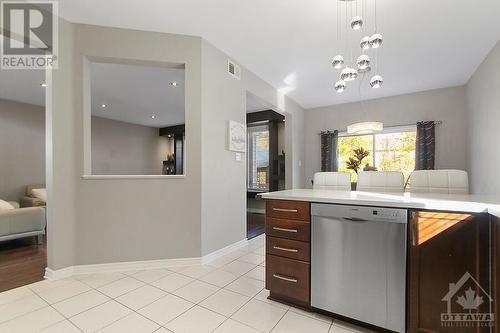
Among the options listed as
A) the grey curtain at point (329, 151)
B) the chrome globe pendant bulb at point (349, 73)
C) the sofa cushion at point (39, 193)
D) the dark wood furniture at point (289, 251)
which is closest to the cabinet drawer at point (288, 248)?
the dark wood furniture at point (289, 251)

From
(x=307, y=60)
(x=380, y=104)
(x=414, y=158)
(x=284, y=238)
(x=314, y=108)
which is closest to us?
(x=284, y=238)

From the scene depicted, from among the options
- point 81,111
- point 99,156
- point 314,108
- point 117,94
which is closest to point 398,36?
point 314,108

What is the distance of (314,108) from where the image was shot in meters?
5.95

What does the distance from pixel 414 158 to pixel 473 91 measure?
1457mm

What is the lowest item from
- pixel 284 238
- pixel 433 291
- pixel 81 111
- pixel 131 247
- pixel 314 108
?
pixel 131 247

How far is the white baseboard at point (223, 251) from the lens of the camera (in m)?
2.81

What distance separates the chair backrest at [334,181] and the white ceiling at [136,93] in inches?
104

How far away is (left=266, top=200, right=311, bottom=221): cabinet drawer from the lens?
5.89 ft

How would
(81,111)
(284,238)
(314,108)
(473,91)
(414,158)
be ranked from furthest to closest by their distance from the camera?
(314,108)
(414,158)
(473,91)
(81,111)
(284,238)

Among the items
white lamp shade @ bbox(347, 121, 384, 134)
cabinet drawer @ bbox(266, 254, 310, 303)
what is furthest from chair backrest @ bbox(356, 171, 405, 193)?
cabinet drawer @ bbox(266, 254, 310, 303)

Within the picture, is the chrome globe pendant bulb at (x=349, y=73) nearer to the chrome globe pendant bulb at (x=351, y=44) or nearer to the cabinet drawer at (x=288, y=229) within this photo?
the chrome globe pendant bulb at (x=351, y=44)

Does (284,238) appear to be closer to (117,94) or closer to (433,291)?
(433,291)

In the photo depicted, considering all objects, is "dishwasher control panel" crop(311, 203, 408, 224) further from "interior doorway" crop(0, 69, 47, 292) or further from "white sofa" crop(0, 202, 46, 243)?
"white sofa" crop(0, 202, 46, 243)

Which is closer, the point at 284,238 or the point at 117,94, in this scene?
the point at 284,238
